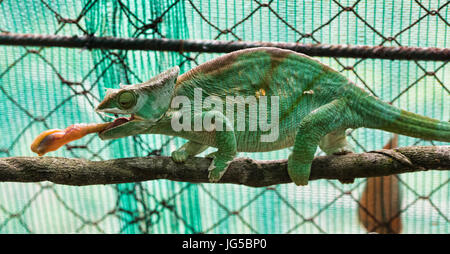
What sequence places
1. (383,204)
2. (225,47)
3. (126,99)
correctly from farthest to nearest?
(383,204)
(225,47)
(126,99)

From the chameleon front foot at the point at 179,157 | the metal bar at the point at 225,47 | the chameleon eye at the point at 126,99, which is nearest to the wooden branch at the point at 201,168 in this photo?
the chameleon front foot at the point at 179,157

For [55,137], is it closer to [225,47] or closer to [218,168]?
[218,168]

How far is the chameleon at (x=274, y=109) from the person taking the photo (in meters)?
0.91

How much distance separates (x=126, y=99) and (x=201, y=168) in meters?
0.23

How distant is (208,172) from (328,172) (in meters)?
0.29

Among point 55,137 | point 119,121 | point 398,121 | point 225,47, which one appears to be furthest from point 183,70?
point 398,121

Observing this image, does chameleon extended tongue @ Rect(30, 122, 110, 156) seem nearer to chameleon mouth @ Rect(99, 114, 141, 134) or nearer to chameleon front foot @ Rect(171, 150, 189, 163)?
chameleon mouth @ Rect(99, 114, 141, 134)

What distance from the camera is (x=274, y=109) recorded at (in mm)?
939

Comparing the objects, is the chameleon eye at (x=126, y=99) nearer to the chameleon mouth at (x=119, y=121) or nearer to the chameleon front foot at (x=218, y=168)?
the chameleon mouth at (x=119, y=121)

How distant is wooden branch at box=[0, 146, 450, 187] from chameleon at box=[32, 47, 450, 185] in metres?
0.04

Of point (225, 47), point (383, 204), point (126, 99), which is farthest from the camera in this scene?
point (383, 204)

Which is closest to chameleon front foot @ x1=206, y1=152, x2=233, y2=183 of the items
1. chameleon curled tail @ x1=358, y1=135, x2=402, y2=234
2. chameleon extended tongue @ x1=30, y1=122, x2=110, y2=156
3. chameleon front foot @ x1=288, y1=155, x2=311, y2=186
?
chameleon front foot @ x1=288, y1=155, x2=311, y2=186

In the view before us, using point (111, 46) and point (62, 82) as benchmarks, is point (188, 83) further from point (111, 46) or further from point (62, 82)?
point (62, 82)

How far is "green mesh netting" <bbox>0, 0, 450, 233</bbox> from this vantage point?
124 cm
